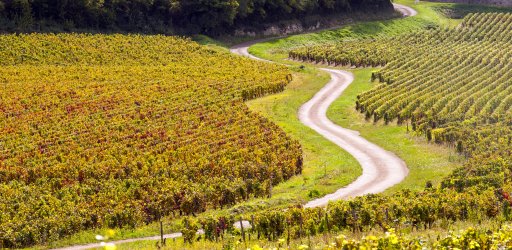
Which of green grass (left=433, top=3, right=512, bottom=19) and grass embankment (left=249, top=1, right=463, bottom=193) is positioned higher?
green grass (left=433, top=3, right=512, bottom=19)

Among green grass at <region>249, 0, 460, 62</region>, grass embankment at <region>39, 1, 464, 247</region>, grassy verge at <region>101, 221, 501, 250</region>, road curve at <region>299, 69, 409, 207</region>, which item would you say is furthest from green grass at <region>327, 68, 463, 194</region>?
green grass at <region>249, 0, 460, 62</region>

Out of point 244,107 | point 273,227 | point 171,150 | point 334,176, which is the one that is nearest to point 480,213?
point 273,227

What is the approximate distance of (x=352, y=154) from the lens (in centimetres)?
6650

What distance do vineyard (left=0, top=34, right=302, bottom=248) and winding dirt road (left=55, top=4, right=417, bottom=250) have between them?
4726 mm

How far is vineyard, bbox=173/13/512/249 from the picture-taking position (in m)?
43.2

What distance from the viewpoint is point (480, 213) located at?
1705 inches

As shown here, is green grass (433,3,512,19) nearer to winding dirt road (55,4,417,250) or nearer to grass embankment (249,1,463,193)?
grass embankment (249,1,463,193)

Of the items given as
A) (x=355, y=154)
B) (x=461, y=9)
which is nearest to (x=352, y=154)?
(x=355, y=154)

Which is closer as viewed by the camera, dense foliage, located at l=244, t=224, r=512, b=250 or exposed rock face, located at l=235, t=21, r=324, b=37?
dense foliage, located at l=244, t=224, r=512, b=250

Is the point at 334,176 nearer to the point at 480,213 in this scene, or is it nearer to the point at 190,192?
the point at 190,192

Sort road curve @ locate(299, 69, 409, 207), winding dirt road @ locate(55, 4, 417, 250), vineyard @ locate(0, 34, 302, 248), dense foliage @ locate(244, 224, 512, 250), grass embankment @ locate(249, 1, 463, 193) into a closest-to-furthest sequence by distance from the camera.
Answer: dense foliage @ locate(244, 224, 512, 250)
vineyard @ locate(0, 34, 302, 248)
winding dirt road @ locate(55, 4, 417, 250)
road curve @ locate(299, 69, 409, 207)
grass embankment @ locate(249, 1, 463, 193)

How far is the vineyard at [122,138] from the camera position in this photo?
5022 centimetres

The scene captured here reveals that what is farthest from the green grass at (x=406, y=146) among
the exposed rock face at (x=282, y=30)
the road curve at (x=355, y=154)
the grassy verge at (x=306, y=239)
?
the exposed rock face at (x=282, y=30)

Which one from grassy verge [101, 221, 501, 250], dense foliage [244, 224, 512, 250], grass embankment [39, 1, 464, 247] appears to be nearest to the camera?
dense foliage [244, 224, 512, 250]
